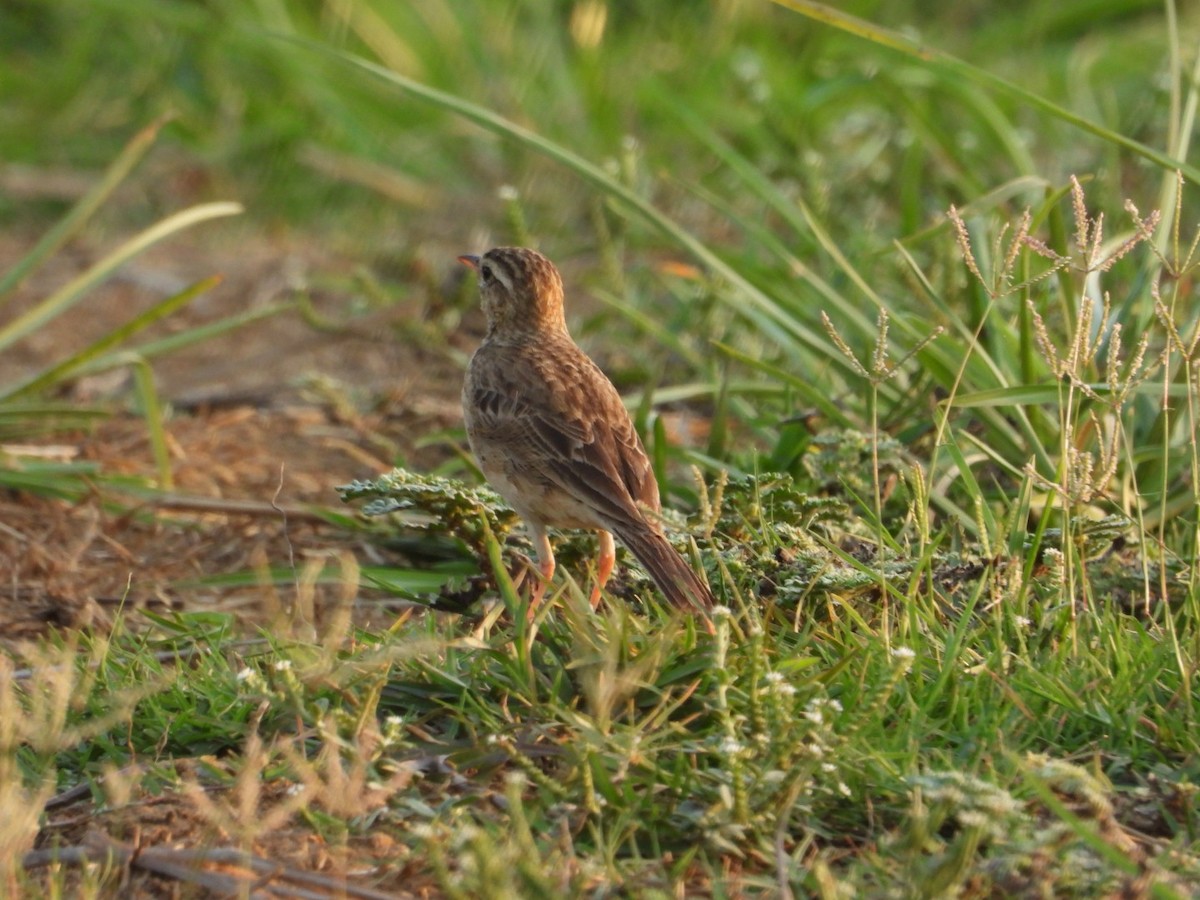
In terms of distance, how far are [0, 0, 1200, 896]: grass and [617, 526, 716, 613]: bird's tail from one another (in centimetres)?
10

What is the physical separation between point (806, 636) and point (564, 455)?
999 mm

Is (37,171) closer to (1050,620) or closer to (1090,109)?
(1090,109)

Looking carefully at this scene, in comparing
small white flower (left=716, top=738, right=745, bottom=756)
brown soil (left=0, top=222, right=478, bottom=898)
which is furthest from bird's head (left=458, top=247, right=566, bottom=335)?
small white flower (left=716, top=738, right=745, bottom=756)

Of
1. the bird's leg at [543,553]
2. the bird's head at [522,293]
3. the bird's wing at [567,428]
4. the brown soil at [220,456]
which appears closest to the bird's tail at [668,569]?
the bird's wing at [567,428]

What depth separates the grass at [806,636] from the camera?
3.16 metres

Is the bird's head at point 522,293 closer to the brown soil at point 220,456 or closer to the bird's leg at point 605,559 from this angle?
the brown soil at point 220,456

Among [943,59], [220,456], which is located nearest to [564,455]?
[943,59]

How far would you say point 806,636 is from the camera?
3867 millimetres

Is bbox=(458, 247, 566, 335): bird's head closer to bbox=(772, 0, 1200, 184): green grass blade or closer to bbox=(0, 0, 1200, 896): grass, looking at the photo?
bbox=(0, 0, 1200, 896): grass

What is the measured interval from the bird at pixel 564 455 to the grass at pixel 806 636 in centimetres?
13

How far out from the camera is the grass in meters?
3.16

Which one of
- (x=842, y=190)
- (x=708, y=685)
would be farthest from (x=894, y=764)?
(x=842, y=190)

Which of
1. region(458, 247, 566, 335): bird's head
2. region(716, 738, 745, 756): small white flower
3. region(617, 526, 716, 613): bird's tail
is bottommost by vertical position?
region(716, 738, 745, 756): small white flower

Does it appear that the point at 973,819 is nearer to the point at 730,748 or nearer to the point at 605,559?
the point at 730,748
